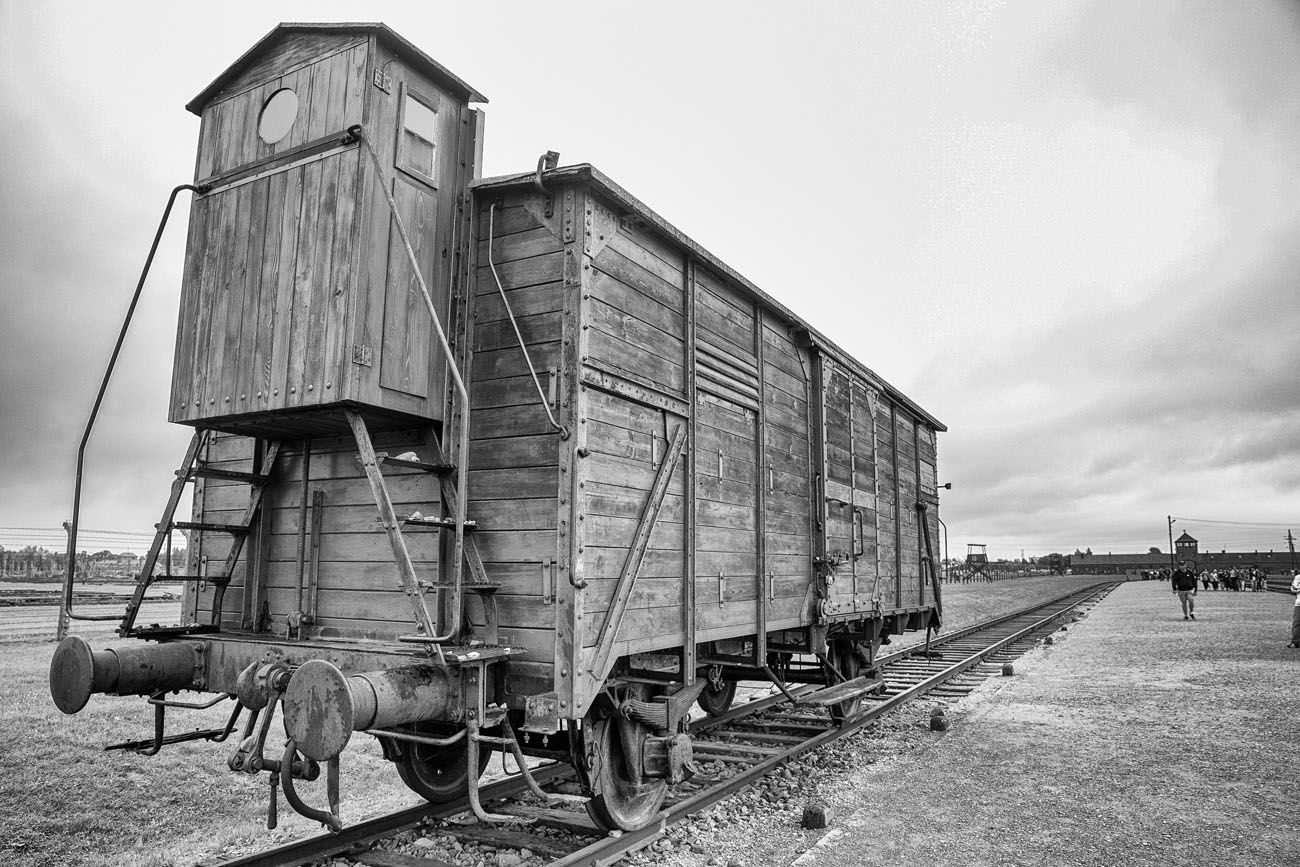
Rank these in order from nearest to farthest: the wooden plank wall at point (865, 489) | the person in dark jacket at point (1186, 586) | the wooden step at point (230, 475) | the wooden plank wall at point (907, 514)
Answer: the wooden step at point (230, 475)
the wooden plank wall at point (865, 489)
the wooden plank wall at point (907, 514)
the person in dark jacket at point (1186, 586)

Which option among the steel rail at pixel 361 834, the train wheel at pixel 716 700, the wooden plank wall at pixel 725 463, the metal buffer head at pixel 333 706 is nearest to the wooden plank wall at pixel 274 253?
the metal buffer head at pixel 333 706

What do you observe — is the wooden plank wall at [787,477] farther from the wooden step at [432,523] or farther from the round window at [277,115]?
the round window at [277,115]

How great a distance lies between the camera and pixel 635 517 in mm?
5309

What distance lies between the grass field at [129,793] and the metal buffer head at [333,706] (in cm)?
207

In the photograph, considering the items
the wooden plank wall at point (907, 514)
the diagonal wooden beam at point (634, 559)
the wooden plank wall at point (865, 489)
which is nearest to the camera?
the diagonal wooden beam at point (634, 559)

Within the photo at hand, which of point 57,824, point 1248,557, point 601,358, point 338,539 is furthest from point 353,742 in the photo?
point 1248,557

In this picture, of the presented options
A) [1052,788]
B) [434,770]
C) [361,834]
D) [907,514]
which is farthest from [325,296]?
[907,514]

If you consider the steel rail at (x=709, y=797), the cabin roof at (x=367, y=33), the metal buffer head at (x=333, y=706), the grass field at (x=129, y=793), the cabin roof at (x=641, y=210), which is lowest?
the grass field at (x=129, y=793)

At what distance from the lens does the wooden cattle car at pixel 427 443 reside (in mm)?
4570

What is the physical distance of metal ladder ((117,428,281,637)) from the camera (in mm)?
5246

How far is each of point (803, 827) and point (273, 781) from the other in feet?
10.7

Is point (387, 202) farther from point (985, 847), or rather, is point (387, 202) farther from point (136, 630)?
point (985, 847)

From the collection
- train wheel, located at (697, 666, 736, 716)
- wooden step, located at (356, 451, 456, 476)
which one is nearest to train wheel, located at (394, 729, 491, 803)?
wooden step, located at (356, 451, 456, 476)

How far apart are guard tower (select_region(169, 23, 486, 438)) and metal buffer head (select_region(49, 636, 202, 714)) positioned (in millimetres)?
1374
